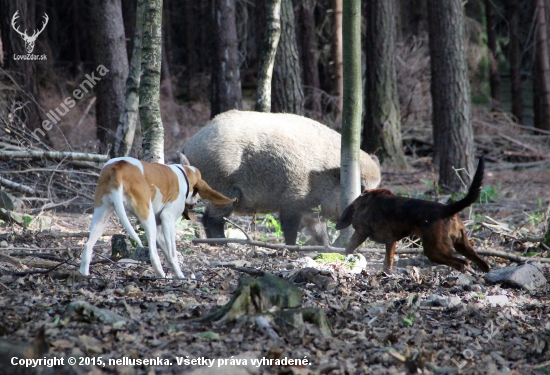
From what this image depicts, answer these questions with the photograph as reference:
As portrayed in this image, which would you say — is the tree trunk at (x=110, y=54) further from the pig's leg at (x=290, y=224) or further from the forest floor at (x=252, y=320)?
the pig's leg at (x=290, y=224)

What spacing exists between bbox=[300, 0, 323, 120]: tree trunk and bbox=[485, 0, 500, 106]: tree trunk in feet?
25.5

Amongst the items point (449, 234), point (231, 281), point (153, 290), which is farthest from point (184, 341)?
point (449, 234)

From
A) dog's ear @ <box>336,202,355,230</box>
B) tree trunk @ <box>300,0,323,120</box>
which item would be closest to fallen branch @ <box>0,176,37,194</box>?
dog's ear @ <box>336,202,355,230</box>

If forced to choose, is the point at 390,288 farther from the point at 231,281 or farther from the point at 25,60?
the point at 25,60

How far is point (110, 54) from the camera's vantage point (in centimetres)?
1106

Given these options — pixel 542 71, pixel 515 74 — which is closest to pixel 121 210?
pixel 542 71

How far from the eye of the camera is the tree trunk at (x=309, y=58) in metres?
16.8

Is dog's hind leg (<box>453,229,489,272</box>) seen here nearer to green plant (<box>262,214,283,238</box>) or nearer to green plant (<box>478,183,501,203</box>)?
green plant (<box>262,214,283,238</box>)

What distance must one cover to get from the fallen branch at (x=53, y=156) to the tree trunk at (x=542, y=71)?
44.1 feet

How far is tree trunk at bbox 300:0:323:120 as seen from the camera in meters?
16.8

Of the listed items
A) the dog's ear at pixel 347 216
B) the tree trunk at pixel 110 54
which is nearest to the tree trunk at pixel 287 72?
the tree trunk at pixel 110 54

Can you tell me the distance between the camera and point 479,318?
440 centimetres

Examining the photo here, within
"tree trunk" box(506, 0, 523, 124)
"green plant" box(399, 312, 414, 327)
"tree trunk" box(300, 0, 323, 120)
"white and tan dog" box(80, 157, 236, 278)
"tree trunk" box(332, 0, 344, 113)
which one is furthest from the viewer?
"tree trunk" box(506, 0, 523, 124)

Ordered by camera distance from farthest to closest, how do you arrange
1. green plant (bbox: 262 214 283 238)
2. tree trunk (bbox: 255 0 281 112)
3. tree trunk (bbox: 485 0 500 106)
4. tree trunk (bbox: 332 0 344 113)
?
tree trunk (bbox: 485 0 500 106)
tree trunk (bbox: 332 0 344 113)
tree trunk (bbox: 255 0 281 112)
green plant (bbox: 262 214 283 238)
